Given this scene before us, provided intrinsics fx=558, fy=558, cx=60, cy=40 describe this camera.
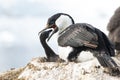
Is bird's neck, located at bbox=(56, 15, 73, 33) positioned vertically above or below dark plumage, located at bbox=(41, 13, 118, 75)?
above

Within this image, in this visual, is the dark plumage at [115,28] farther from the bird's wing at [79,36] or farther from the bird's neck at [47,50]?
the bird's wing at [79,36]

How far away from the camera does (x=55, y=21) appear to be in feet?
38.7

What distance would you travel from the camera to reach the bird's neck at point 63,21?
38.3 ft

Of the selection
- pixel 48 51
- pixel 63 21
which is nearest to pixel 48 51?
pixel 48 51

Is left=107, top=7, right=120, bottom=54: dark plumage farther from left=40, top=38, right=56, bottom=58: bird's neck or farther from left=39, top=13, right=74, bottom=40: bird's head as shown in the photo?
left=39, top=13, right=74, bottom=40: bird's head

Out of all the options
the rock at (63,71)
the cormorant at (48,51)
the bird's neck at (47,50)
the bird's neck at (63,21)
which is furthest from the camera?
the bird's neck at (47,50)

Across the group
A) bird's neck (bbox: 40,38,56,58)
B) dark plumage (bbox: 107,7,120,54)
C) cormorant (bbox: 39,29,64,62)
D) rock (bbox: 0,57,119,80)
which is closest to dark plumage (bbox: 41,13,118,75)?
rock (bbox: 0,57,119,80)

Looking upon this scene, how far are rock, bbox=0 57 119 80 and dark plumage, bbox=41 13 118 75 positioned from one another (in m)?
0.19

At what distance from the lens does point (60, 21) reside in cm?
1175

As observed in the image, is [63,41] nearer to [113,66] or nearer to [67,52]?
[67,52]

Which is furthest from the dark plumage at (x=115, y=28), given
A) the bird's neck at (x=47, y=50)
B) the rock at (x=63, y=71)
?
the rock at (x=63, y=71)

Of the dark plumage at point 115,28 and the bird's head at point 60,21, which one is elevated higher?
the dark plumage at point 115,28

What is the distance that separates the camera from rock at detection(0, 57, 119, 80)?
10500mm

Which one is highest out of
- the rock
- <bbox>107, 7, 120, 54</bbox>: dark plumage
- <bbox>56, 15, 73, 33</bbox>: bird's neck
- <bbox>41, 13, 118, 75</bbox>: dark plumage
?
<bbox>107, 7, 120, 54</bbox>: dark plumage
